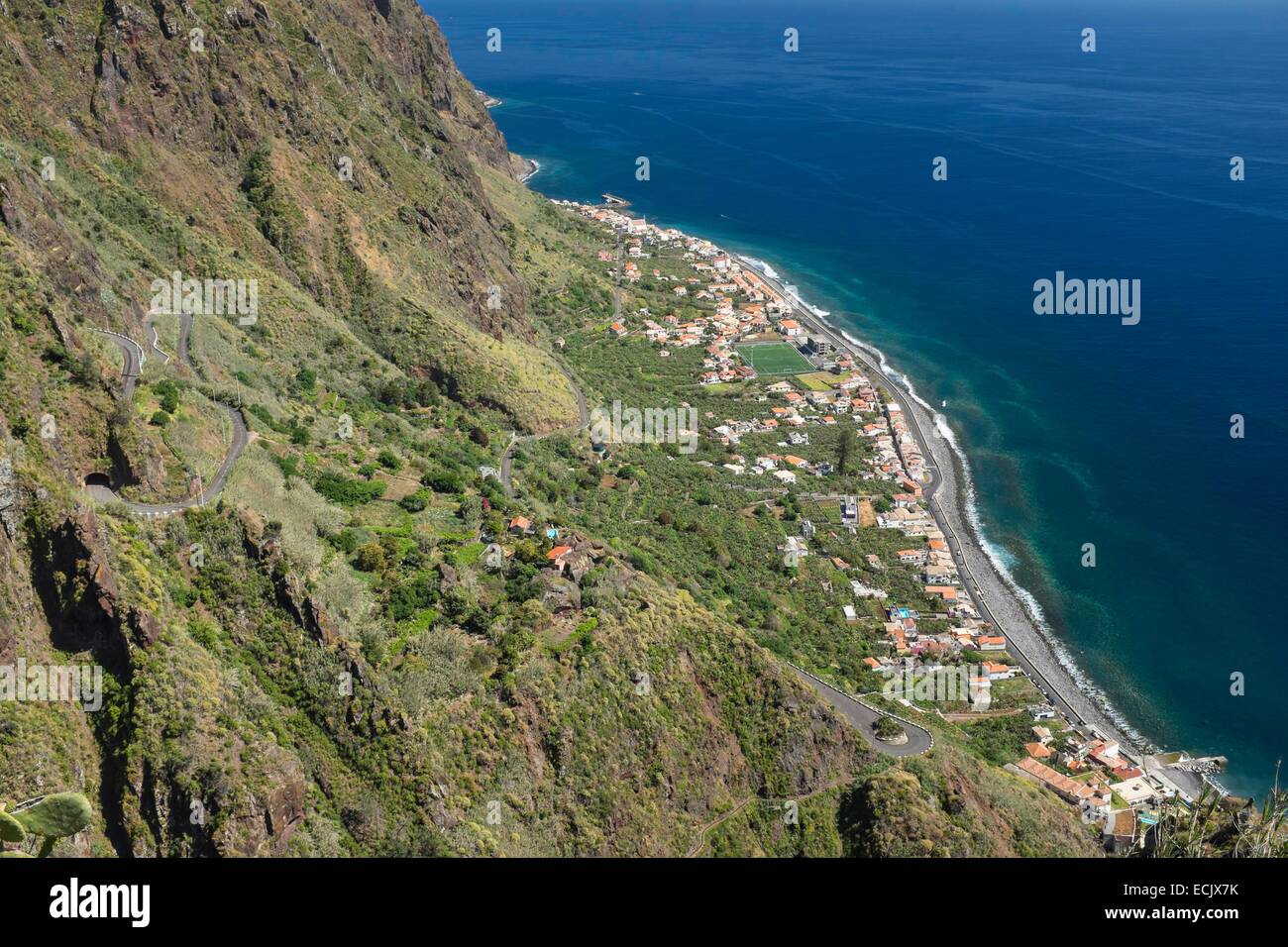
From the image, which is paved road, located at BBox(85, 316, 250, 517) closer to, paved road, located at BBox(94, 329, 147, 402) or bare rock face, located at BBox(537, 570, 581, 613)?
paved road, located at BBox(94, 329, 147, 402)

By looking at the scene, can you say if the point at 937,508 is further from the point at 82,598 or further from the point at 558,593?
the point at 82,598

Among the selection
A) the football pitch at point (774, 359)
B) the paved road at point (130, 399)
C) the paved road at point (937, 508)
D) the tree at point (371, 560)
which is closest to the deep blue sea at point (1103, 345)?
the paved road at point (937, 508)

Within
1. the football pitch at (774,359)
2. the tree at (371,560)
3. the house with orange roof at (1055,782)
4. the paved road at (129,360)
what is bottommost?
the house with orange roof at (1055,782)

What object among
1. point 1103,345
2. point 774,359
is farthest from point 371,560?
point 1103,345

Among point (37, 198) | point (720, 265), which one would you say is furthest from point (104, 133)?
point (720, 265)

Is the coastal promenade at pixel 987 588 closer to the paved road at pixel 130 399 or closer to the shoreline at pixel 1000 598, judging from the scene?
the shoreline at pixel 1000 598

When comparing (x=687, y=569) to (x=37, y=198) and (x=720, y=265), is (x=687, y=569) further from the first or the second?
(x=720, y=265)

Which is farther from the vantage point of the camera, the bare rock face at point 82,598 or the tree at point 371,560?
the tree at point 371,560

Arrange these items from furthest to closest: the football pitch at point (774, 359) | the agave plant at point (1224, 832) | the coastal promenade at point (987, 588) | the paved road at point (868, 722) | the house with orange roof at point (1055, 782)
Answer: the football pitch at point (774, 359) → the coastal promenade at point (987, 588) → the house with orange roof at point (1055, 782) → the paved road at point (868, 722) → the agave plant at point (1224, 832)
